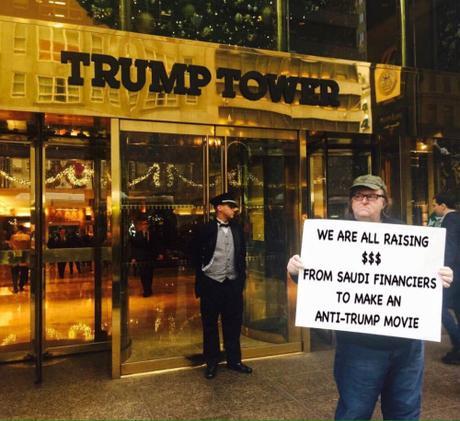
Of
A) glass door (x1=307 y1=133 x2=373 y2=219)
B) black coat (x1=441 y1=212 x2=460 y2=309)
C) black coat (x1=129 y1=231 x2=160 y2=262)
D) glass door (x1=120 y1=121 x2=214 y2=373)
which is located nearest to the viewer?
black coat (x1=441 y1=212 x2=460 y2=309)

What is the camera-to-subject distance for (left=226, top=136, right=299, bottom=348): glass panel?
5973 mm

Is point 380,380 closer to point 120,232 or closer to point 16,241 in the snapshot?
point 120,232

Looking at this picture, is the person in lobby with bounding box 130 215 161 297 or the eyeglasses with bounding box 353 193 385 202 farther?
the person in lobby with bounding box 130 215 161 297

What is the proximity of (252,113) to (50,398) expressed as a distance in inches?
142

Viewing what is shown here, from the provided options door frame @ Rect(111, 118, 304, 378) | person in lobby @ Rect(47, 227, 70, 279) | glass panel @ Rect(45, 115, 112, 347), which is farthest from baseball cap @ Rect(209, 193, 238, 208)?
person in lobby @ Rect(47, 227, 70, 279)

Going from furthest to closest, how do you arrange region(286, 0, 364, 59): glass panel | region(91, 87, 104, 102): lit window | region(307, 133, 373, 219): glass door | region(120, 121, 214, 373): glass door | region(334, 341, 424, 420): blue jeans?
region(307, 133, 373, 219): glass door < region(286, 0, 364, 59): glass panel < region(120, 121, 214, 373): glass door < region(91, 87, 104, 102): lit window < region(334, 341, 424, 420): blue jeans

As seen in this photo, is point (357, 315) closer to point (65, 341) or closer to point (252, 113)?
point (252, 113)

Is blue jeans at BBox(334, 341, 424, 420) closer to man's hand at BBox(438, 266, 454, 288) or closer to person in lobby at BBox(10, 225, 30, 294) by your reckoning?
man's hand at BBox(438, 266, 454, 288)

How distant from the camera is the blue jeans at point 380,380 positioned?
2713mm

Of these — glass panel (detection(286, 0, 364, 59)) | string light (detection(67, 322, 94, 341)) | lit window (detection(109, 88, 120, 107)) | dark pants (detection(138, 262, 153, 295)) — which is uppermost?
glass panel (detection(286, 0, 364, 59))

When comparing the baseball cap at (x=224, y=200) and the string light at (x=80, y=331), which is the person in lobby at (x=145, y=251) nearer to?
the baseball cap at (x=224, y=200)

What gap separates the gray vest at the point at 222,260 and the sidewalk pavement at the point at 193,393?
1.03 meters

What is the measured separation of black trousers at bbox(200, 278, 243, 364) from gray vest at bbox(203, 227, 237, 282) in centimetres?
6

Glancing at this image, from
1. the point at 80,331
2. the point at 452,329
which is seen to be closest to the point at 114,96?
the point at 80,331
